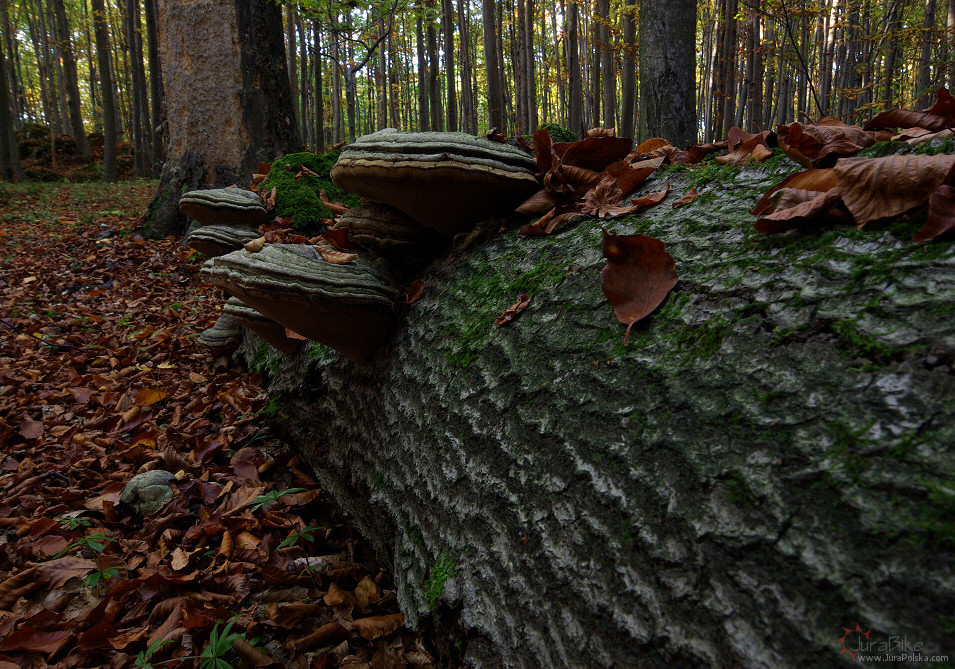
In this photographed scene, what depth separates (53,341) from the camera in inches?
159

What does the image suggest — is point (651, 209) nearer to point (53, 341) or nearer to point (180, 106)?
point (53, 341)

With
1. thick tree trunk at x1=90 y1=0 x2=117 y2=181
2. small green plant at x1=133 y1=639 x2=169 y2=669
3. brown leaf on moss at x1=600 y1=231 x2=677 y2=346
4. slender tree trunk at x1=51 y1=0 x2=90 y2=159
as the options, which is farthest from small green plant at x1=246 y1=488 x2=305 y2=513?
slender tree trunk at x1=51 y1=0 x2=90 y2=159

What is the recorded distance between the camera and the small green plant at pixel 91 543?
1923mm

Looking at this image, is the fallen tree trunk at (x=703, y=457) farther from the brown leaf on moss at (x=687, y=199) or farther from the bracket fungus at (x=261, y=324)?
the bracket fungus at (x=261, y=324)

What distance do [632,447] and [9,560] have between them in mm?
2395

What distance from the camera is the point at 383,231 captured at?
6.47 ft

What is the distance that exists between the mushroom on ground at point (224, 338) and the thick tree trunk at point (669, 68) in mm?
4191

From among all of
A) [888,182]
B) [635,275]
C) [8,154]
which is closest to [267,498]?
[635,275]

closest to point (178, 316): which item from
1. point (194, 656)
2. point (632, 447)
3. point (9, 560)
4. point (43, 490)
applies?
point (43, 490)

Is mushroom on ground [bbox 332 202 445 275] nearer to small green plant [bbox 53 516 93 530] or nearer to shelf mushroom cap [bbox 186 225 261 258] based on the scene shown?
small green plant [bbox 53 516 93 530]

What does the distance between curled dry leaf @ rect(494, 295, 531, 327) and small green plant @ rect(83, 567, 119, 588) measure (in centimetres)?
171

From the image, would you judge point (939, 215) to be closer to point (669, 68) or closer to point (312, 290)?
point (312, 290)

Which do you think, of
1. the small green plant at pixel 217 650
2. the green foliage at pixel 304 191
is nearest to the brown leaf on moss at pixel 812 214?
the small green plant at pixel 217 650

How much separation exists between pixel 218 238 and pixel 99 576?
7.94ft
